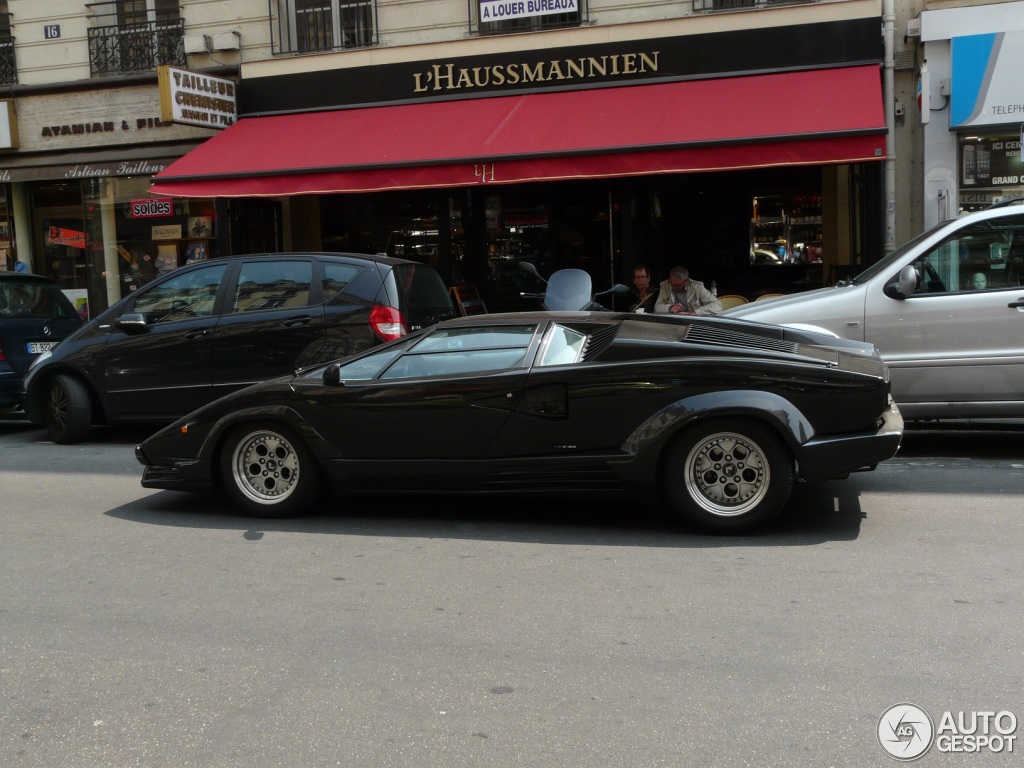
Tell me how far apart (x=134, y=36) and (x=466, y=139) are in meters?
6.50

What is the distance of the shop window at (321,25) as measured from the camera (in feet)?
51.1

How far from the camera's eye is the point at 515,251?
15539 millimetres

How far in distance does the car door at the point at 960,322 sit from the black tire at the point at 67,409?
6819 mm

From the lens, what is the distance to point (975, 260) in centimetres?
803

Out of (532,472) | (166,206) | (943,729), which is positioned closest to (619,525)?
(532,472)

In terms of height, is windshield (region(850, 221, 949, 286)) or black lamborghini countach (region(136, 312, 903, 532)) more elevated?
windshield (region(850, 221, 949, 286))

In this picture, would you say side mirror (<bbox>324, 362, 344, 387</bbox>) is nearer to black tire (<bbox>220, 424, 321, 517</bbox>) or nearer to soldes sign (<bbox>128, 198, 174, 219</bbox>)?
black tire (<bbox>220, 424, 321, 517</bbox>)

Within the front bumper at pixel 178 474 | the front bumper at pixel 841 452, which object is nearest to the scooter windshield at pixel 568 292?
the front bumper at pixel 178 474

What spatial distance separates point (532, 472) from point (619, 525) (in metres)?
0.61

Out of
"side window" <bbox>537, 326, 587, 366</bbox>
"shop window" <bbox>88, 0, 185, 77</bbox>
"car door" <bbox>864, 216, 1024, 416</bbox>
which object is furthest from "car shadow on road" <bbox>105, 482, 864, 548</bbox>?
"shop window" <bbox>88, 0, 185, 77</bbox>

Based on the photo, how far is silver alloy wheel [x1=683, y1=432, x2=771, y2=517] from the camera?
575cm

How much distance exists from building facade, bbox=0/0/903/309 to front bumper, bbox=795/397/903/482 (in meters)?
6.38

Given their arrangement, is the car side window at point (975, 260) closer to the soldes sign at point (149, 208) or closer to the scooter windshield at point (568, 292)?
the scooter windshield at point (568, 292)

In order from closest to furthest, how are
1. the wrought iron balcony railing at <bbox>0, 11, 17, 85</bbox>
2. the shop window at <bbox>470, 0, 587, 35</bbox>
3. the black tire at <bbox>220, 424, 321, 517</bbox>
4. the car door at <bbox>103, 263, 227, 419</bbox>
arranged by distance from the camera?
1. the black tire at <bbox>220, 424, 321, 517</bbox>
2. the car door at <bbox>103, 263, 227, 419</bbox>
3. the shop window at <bbox>470, 0, 587, 35</bbox>
4. the wrought iron balcony railing at <bbox>0, 11, 17, 85</bbox>
